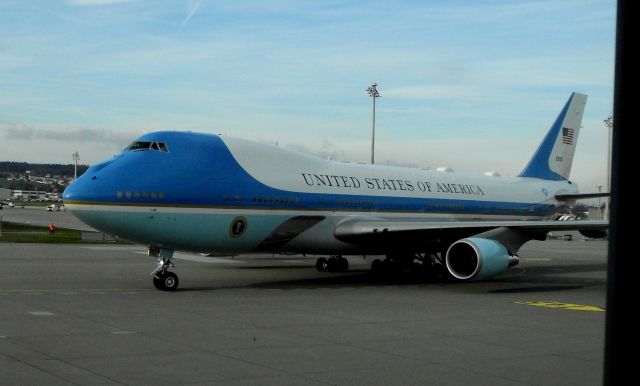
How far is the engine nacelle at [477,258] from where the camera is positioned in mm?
21125

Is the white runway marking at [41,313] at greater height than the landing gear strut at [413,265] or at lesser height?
lesser

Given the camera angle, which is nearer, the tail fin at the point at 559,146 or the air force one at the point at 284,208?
Answer: the air force one at the point at 284,208

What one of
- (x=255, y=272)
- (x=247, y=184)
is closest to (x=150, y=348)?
(x=247, y=184)

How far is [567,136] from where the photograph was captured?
34.4 metres

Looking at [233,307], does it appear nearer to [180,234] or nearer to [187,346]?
[180,234]

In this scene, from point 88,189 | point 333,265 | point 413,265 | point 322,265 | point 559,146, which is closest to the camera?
point 88,189

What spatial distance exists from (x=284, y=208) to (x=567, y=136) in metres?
17.8

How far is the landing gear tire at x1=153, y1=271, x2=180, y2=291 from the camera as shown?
61.8 feet

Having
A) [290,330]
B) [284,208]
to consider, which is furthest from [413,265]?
[290,330]

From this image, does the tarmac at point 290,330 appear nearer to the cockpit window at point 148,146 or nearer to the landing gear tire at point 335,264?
the landing gear tire at point 335,264

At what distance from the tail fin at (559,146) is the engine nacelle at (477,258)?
1220cm

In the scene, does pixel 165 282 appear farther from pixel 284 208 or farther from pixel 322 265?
pixel 322 265

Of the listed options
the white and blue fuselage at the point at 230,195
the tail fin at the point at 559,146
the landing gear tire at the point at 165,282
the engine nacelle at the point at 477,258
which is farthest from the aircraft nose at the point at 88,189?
the tail fin at the point at 559,146

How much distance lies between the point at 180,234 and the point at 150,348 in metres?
8.13
